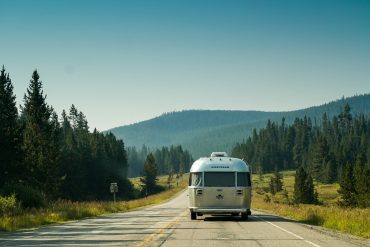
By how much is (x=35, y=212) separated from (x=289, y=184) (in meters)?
142

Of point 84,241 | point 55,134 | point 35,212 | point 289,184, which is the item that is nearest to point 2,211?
point 35,212

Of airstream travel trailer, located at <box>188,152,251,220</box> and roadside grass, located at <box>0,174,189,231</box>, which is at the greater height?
airstream travel trailer, located at <box>188,152,251,220</box>

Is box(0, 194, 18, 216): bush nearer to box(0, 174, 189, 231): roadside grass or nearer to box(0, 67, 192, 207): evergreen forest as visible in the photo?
box(0, 174, 189, 231): roadside grass

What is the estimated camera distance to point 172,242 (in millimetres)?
16312

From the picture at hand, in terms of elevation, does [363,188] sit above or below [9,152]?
below

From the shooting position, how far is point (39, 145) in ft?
226

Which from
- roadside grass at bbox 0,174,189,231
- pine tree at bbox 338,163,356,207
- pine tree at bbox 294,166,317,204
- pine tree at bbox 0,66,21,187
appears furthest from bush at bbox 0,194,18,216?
pine tree at bbox 294,166,317,204

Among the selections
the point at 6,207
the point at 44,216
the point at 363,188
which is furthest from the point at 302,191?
the point at 6,207

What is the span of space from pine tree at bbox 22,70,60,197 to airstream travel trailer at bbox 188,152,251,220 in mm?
43798

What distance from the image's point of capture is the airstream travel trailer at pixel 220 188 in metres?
26.6

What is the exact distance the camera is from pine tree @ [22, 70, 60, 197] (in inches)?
2662

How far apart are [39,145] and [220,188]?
4666 cm

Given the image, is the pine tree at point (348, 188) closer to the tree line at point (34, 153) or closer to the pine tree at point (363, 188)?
the pine tree at point (363, 188)

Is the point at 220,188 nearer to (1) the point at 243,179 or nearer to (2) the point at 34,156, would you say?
(1) the point at 243,179
